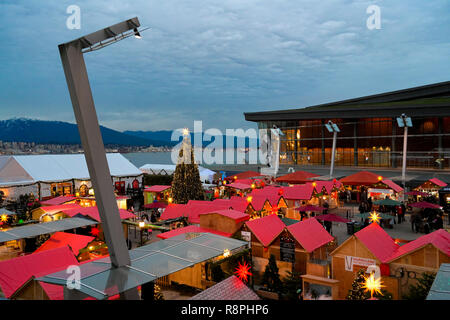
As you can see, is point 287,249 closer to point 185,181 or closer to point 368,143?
point 185,181

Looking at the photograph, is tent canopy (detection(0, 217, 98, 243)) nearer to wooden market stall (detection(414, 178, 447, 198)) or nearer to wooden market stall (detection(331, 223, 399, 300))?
wooden market stall (detection(331, 223, 399, 300))

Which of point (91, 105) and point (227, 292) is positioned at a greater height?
point (91, 105)

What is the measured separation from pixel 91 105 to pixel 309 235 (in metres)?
8.02

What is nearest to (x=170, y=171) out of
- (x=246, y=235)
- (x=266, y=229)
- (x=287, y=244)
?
(x=246, y=235)

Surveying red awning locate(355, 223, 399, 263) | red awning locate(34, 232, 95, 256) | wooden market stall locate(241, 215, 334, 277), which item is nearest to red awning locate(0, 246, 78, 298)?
red awning locate(34, 232, 95, 256)

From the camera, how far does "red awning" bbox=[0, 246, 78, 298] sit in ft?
25.3

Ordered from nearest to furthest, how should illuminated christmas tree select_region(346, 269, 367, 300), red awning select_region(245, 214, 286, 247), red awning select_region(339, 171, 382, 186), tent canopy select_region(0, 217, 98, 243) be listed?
illuminated christmas tree select_region(346, 269, 367, 300) < red awning select_region(245, 214, 286, 247) < tent canopy select_region(0, 217, 98, 243) < red awning select_region(339, 171, 382, 186)

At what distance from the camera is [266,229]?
1118 cm

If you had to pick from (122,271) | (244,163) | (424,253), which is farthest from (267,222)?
(244,163)

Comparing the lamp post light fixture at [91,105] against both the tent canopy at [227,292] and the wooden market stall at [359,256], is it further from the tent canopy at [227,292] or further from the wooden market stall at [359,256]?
the wooden market stall at [359,256]

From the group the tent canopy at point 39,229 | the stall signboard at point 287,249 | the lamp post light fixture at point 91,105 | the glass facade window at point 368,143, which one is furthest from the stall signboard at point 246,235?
the glass facade window at point 368,143

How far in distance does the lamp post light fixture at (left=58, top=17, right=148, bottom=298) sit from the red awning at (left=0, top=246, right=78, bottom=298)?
351 centimetres
